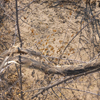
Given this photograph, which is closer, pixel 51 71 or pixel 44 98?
pixel 51 71

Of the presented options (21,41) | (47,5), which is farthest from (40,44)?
→ (47,5)

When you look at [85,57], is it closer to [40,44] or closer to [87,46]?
[87,46]

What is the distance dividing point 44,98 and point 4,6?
2500 mm

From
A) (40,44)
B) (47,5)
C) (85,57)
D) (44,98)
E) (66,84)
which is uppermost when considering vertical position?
(47,5)

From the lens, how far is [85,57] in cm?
238

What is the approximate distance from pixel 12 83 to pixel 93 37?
87.8 inches

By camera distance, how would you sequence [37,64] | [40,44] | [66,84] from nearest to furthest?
[37,64] → [66,84] → [40,44]

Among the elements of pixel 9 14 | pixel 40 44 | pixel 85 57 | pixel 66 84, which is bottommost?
pixel 66 84

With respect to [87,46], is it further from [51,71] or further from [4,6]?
[4,6]

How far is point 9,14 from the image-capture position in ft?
8.43

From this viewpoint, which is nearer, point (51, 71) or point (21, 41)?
point (51, 71)

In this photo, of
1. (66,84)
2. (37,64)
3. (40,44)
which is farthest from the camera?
(40,44)

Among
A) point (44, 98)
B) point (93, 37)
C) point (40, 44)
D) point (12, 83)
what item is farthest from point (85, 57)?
point (12, 83)

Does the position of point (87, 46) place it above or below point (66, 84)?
above
